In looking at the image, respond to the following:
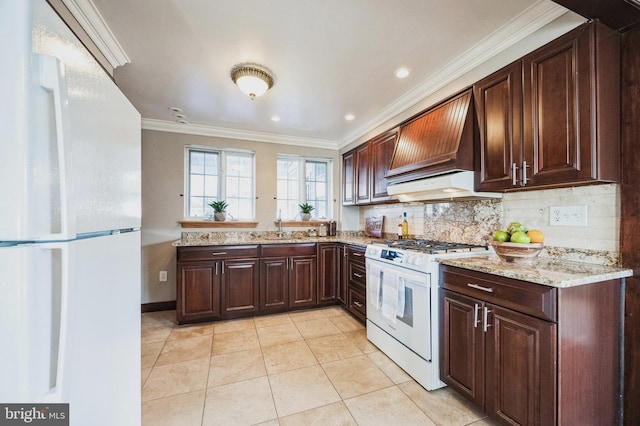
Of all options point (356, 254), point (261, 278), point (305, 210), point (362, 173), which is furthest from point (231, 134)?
point (356, 254)

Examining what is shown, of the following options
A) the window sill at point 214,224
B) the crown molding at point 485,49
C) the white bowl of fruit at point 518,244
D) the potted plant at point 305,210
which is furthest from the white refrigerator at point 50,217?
the potted plant at point 305,210

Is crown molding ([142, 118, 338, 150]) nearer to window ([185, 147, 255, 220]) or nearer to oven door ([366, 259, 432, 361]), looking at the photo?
window ([185, 147, 255, 220])

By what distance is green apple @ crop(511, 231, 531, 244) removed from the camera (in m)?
1.51

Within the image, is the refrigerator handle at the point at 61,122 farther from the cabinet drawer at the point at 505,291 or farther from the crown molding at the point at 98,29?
the cabinet drawer at the point at 505,291

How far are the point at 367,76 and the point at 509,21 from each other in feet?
3.35

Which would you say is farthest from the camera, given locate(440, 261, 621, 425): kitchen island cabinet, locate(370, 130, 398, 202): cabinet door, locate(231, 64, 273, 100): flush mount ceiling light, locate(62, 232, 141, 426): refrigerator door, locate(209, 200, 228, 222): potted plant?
locate(209, 200, 228, 222): potted plant

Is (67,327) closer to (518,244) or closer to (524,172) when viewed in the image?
(518,244)

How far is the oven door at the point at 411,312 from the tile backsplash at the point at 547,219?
75cm

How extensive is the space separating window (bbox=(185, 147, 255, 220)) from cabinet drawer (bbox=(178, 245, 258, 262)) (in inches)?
32.3

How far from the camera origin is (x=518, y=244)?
151 cm

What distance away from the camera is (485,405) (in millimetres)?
1474

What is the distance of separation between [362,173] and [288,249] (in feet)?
4.66

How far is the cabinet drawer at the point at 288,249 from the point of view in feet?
10.4

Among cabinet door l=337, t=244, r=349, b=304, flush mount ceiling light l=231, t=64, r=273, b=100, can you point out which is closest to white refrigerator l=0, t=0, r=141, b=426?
flush mount ceiling light l=231, t=64, r=273, b=100
